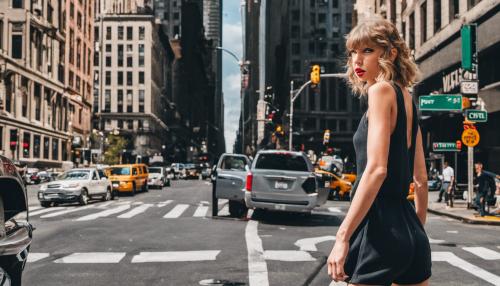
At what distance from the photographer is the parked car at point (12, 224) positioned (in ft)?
15.1

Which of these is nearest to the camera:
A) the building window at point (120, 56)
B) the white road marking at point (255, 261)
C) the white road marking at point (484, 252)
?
the white road marking at point (255, 261)

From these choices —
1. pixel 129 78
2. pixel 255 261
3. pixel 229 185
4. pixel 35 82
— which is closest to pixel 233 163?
pixel 229 185

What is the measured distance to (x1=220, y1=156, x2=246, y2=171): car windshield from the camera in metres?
20.4

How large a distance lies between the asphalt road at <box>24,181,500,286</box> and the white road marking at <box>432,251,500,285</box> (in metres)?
0.01

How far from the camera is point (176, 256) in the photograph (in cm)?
1023

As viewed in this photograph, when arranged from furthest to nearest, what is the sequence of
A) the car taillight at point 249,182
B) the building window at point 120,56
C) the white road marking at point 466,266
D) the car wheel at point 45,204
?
the building window at point 120,56 < the car wheel at point 45,204 < the car taillight at point 249,182 < the white road marking at point 466,266

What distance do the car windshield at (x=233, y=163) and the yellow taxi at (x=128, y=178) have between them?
13968mm

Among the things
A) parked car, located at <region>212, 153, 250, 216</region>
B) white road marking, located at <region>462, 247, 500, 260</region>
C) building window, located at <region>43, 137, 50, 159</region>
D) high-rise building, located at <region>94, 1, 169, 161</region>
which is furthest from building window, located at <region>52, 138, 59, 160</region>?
white road marking, located at <region>462, 247, 500, 260</region>

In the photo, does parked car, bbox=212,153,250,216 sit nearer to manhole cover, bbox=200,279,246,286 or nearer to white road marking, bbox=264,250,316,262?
white road marking, bbox=264,250,316,262

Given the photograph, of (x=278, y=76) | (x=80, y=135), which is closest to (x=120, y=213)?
(x=80, y=135)

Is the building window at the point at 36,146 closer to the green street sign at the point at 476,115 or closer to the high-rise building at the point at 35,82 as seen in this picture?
the high-rise building at the point at 35,82

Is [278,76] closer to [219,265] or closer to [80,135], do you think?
[80,135]

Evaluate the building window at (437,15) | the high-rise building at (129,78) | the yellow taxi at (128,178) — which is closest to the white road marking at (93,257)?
the yellow taxi at (128,178)

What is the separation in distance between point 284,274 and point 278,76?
4935 inches
